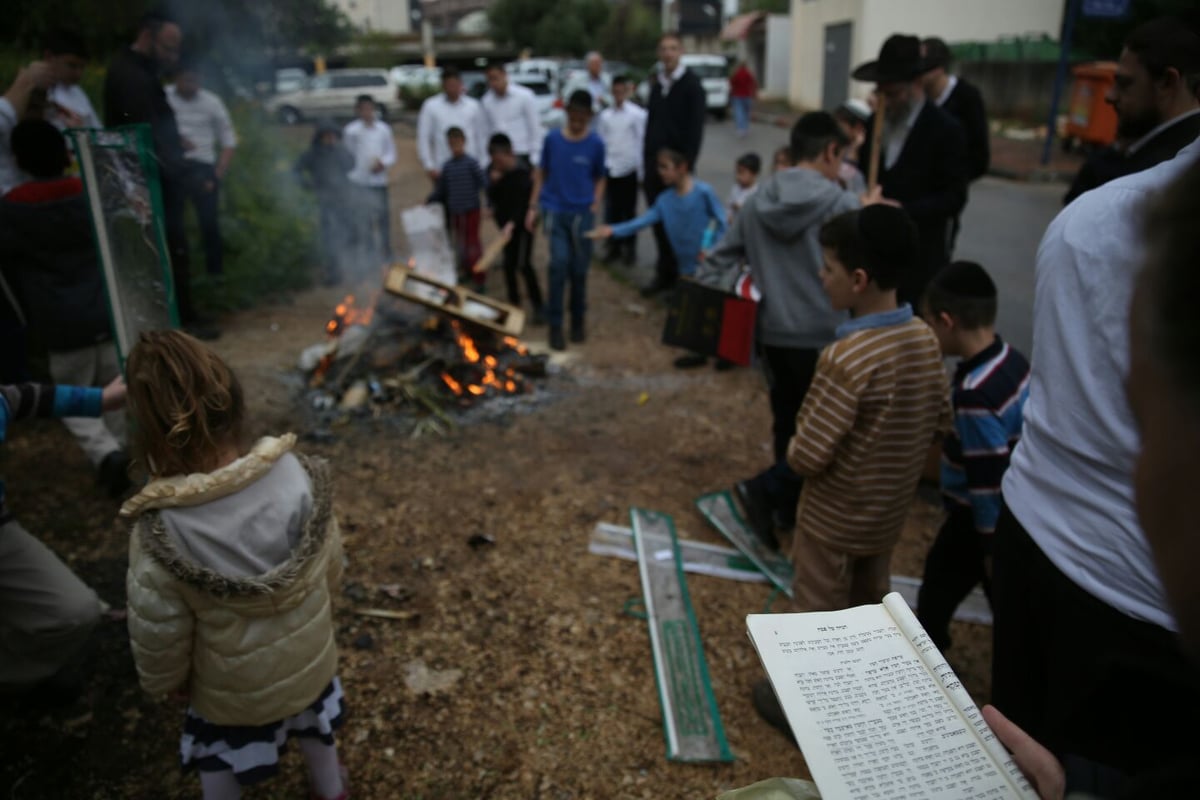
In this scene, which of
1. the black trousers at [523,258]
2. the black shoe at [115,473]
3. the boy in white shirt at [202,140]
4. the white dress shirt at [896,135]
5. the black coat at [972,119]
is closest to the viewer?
the black shoe at [115,473]

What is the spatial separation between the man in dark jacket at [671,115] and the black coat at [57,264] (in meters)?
5.28

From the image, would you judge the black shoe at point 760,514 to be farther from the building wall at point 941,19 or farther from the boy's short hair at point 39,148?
the building wall at point 941,19

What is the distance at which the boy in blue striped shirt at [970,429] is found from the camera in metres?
2.71

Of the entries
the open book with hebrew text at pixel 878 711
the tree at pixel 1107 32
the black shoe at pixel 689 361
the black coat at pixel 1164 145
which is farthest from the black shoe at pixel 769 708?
the tree at pixel 1107 32

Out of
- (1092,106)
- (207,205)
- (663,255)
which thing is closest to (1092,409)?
(663,255)

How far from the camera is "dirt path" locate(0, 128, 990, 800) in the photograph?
284 centimetres

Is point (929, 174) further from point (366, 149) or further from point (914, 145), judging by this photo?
point (366, 149)

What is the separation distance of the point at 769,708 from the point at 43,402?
282cm

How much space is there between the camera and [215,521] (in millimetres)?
2125

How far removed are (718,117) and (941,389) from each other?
27480 mm

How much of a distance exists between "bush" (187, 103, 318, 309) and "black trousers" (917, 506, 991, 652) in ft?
22.6

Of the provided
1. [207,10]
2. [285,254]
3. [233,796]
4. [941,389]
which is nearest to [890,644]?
[941,389]

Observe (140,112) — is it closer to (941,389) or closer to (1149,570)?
(941,389)

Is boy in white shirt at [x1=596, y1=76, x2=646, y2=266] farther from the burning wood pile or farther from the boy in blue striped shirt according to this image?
the boy in blue striped shirt
